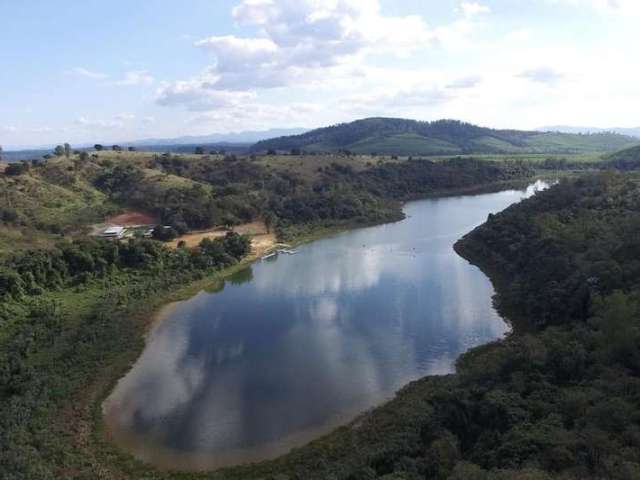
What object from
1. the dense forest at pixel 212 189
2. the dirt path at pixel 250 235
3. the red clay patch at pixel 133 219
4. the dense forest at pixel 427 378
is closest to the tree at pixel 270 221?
the dense forest at pixel 212 189

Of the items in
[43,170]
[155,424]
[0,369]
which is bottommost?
[155,424]

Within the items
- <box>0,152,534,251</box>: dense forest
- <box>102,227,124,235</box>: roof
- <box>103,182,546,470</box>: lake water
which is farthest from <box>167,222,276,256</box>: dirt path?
<box>103,182,546,470</box>: lake water

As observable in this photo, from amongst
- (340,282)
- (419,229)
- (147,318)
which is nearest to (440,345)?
(340,282)

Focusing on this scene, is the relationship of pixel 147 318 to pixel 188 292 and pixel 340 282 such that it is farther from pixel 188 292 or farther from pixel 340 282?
pixel 340 282

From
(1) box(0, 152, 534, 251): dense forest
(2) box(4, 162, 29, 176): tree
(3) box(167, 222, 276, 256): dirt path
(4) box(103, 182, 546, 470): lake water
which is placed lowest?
(4) box(103, 182, 546, 470): lake water

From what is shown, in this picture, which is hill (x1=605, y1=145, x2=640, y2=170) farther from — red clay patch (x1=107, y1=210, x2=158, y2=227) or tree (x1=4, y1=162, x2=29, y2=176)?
tree (x1=4, y1=162, x2=29, y2=176)
